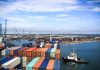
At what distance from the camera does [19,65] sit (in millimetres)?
18828

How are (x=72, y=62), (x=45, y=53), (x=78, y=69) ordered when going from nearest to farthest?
(x=45, y=53)
(x=78, y=69)
(x=72, y=62)

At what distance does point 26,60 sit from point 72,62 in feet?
35.5

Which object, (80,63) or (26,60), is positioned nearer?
(26,60)

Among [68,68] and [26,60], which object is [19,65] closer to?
[26,60]

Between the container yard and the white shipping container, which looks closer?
the white shipping container

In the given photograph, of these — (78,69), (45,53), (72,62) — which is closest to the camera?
(45,53)

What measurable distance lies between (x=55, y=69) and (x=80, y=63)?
1402cm

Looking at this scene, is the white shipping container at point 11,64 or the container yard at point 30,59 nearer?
the white shipping container at point 11,64

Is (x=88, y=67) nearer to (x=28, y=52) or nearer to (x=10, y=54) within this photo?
(x=28, y=52)

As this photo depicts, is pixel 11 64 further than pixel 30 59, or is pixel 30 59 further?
pixel 30 59

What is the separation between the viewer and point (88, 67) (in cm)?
2647

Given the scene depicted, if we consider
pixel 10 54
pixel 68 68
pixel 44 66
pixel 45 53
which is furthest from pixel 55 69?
pixel 68 68

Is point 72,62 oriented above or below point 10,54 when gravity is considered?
below

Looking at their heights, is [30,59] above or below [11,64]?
below
